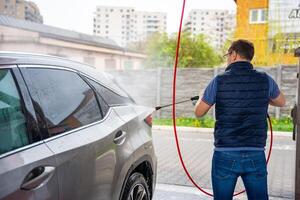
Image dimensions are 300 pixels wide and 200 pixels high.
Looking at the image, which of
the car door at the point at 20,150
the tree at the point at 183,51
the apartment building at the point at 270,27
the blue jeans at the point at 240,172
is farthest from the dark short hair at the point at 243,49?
the tree at the point at 183,51

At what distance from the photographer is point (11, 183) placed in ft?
5.57

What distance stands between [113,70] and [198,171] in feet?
27.7

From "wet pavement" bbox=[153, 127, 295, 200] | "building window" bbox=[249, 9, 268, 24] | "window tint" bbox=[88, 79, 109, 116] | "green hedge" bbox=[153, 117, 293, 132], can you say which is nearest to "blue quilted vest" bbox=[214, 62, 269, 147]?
"window tint" bbox=[88, 79, 109, 116]

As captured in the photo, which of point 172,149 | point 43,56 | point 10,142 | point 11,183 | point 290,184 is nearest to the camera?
point 11,183

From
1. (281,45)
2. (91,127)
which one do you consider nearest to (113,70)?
(281,45)

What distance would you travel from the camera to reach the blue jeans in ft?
9.36

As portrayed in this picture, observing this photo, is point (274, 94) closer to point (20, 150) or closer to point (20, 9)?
point (20, 150)

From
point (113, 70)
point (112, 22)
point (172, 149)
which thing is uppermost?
point (112, 22)

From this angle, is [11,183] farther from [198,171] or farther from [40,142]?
[198,171]

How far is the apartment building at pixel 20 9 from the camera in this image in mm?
6863

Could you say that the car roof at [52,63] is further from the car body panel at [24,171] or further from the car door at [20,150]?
the car body panel at [24,171]

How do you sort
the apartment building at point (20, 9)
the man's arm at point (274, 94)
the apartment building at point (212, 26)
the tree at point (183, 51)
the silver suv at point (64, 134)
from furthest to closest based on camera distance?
the apartment building at point (212, 26) → the tree at point (183, 51) → the apartment building at point (20, 9) → the man's arm at point (274, 94) → the silver suv at point (64, 134)

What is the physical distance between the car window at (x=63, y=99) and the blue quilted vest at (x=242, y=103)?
0.90 meters

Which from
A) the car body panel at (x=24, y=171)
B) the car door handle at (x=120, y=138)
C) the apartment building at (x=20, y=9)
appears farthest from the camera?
the apartment building at (x=20, y=9)
